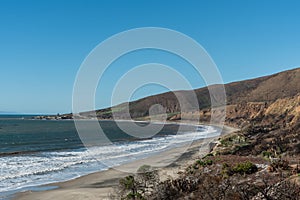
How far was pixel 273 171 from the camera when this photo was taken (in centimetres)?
1354

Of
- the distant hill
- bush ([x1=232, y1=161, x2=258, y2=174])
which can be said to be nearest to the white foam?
bush ([x1=232, y1=161, x2=258, y2=174])

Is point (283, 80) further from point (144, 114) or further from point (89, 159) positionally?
point (89, 159)

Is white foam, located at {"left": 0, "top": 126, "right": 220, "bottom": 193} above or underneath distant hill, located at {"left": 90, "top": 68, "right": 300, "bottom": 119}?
underneath

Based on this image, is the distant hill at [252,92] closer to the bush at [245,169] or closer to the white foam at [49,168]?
the white foam at [49,168]

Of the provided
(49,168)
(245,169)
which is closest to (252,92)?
(49,168)

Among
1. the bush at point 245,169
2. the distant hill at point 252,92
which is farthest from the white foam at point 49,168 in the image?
the distant hill at point 252,92

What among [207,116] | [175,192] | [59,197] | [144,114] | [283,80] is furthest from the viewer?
[144,114]

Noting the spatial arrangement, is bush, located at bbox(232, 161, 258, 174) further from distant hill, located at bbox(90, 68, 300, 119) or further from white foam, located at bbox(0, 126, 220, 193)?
distant hill, located at bbox(90, 68, 300, 119)

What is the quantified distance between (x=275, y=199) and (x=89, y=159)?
80.4ft

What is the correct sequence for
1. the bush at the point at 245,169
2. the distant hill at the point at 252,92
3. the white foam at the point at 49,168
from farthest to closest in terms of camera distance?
the distant hill at the point at 252,92 → the white foam at the point at 49,168 → the bush at the point at 245,169

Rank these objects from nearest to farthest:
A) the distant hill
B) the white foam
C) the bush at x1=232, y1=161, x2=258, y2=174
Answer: the bush at x1=232, y1=161, x2=258, y2=174 < the white foam < the distant hill

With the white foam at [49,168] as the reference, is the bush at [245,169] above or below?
above

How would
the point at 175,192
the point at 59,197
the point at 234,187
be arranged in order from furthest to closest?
the point at 59,197 → the point at 175,192 → the point at 234,187

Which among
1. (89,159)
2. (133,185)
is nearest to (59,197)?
(133,185)
